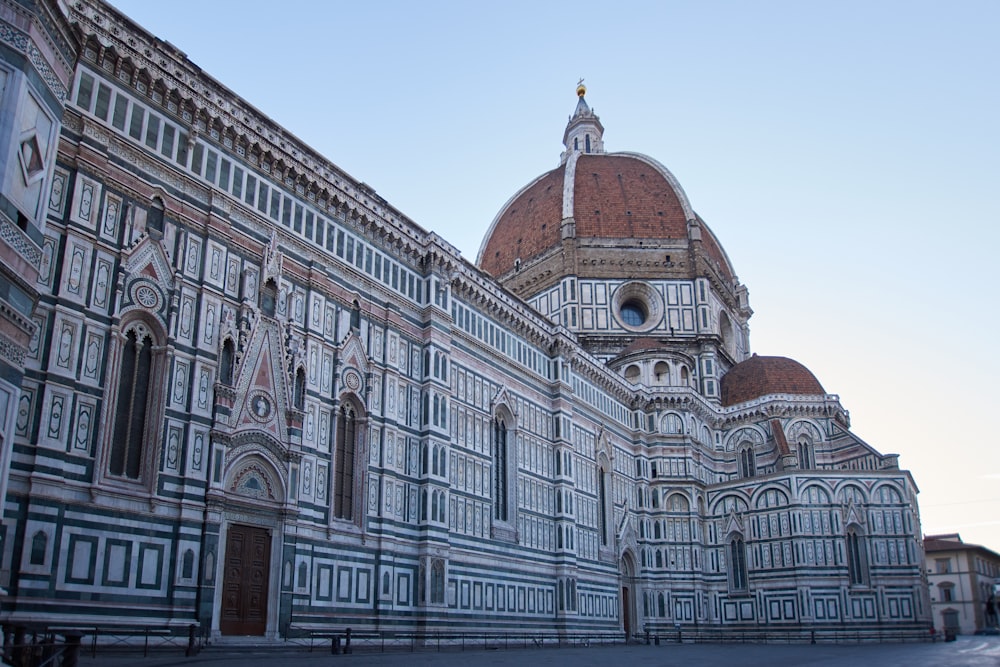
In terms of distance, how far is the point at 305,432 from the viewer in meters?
24.4

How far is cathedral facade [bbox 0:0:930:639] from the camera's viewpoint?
17.6 m

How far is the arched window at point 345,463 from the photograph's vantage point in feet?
84.1

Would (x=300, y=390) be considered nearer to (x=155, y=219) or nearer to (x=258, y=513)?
(x=258, y=513)

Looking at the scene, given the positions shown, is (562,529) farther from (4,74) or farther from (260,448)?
(4,74)

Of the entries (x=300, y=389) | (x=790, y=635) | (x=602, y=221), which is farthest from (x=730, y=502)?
(x=300, y=389)

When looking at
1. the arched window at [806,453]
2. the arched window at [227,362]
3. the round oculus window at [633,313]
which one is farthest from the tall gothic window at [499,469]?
the round oculus window at [633,313]

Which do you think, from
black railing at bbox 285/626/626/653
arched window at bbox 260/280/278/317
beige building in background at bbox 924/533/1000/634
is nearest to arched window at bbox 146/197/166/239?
arched window at bbox 260/280/278/317

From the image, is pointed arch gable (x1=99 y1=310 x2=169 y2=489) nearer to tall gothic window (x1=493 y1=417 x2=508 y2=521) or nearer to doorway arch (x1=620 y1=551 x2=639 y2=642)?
tall gothic window (x1=493 y1=417 x2=508 y2=521)

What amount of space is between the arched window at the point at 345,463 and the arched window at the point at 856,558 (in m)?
32.2

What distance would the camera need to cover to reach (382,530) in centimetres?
2652

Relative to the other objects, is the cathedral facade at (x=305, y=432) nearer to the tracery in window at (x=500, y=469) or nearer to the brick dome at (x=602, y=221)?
the tracery in window at (x=500, y=469)

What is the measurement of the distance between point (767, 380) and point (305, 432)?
37.9m

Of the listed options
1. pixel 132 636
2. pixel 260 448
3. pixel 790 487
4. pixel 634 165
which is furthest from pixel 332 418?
pixel 634 165

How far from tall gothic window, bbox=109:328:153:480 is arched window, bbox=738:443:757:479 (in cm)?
4100
